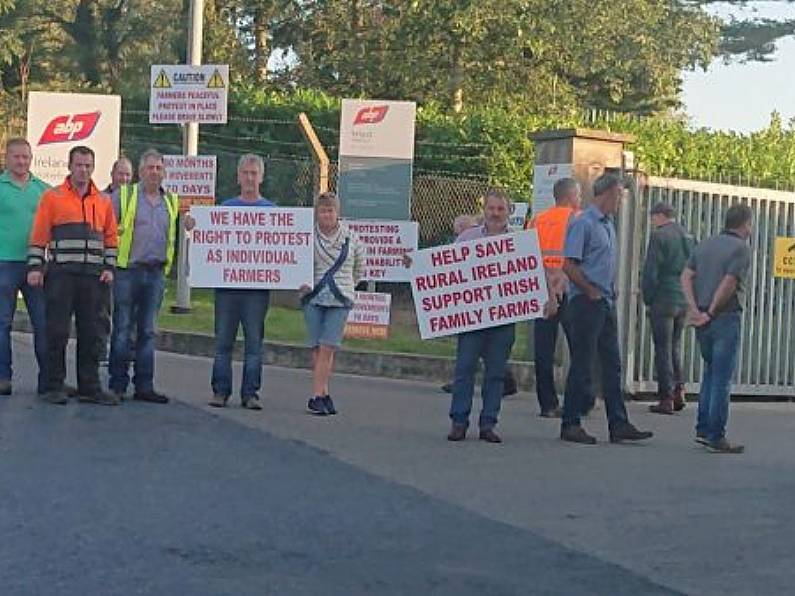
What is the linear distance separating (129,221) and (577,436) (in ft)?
11.9

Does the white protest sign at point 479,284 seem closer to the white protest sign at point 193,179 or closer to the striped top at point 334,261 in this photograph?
the striped top at point 334,261

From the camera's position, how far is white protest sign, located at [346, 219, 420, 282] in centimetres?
1584

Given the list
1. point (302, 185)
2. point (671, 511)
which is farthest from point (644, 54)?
point (671, 511)

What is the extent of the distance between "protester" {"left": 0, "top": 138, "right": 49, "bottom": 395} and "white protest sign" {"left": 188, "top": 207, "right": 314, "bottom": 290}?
1214mm

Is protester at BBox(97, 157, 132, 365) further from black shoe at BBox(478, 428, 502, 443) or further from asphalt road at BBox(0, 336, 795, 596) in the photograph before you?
black shoe at BBox(478, 428, 502, 443)

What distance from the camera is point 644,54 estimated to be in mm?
28000

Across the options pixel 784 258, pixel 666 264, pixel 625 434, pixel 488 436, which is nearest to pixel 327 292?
pixel 488 436

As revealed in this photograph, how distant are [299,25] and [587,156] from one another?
19.0 meters

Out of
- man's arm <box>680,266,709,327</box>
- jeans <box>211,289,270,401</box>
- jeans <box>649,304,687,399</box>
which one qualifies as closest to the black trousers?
jeans <box>211,289,270,401</box>

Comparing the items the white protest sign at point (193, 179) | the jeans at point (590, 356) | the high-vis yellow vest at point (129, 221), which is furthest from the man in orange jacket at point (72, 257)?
the white protest sign at point (193, 179)

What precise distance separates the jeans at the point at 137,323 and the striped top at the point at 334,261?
1192 millimetres

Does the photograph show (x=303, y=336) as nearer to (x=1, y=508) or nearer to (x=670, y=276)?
(x=670, y=276)

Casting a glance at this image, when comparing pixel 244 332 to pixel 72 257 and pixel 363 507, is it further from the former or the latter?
pixel 363 507

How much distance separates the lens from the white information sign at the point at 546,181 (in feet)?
43.6
